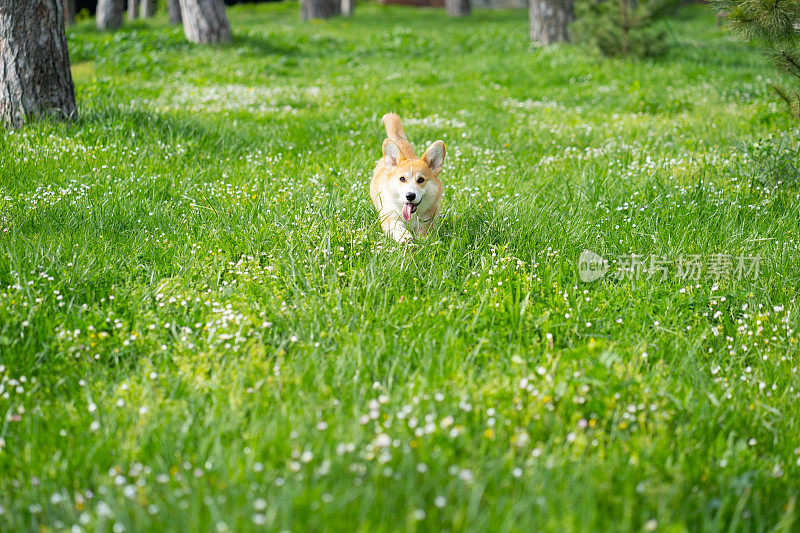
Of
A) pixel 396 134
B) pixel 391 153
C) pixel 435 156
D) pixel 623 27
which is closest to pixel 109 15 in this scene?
pixel 623 27

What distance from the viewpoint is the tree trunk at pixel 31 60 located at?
267 inches

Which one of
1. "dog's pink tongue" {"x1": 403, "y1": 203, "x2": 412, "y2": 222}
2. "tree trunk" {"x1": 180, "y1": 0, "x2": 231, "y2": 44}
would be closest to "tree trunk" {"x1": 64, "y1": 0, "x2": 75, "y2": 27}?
"tree trunk" {"x1": 180, "y1": 0, "x2": 231, "y2": 44}

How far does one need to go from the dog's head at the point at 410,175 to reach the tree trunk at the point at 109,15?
17.8 meters

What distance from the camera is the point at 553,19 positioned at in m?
16.0

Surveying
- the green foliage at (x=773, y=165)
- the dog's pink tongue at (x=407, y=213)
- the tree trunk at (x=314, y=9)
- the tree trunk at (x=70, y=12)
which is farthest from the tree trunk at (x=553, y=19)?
the tree trunk at (x=70, y=12)

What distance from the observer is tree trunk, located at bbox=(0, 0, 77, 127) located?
679cm

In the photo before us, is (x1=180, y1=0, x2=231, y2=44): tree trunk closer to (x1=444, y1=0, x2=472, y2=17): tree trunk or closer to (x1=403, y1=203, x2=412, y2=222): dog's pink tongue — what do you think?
(x1=403, y1=203, x2=412, y2=222): dog's pink tongue

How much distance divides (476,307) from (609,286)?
97 centimetres

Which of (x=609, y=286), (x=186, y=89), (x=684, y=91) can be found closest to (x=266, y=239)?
(x=609, y=286)

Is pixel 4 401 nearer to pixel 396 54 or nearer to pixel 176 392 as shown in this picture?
pixel 176 392

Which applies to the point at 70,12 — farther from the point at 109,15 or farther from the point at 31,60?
the point at 31,60

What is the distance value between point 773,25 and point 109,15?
1930 centimetres

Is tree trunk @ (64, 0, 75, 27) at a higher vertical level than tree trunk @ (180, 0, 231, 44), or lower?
higher

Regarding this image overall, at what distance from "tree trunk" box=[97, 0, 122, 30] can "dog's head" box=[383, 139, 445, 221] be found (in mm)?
17756
